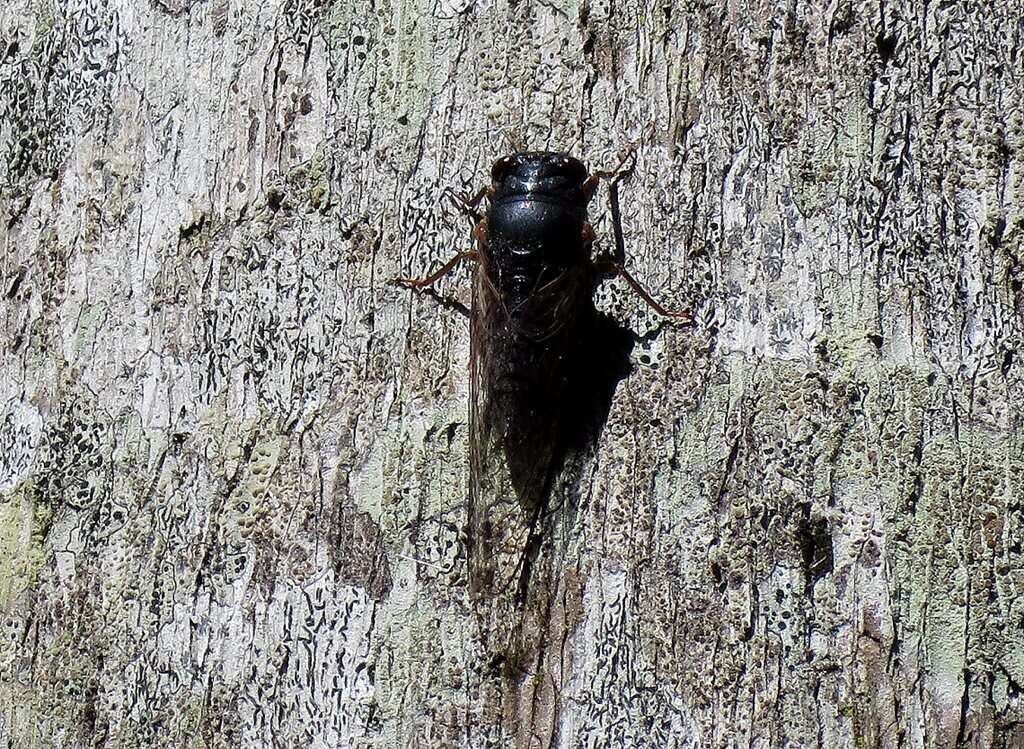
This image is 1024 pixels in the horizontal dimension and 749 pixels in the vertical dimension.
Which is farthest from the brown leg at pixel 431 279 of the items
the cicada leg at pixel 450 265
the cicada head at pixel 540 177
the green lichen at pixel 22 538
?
the green lichen at pixel 22 538

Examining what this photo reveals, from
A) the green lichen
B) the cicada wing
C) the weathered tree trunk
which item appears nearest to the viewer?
the weathered tree trunk

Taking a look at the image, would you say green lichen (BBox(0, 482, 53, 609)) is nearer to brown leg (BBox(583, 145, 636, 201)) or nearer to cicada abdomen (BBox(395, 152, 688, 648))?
cicada abdomen (BBox(395, 152, 688, 648))

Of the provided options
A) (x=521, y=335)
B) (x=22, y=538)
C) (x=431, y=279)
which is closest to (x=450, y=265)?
(x=431, y=279)

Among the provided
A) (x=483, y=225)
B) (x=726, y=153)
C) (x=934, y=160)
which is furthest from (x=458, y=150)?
(x=934, y=160)

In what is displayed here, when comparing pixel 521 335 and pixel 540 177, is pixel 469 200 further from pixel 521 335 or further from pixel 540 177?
pixel 521 335

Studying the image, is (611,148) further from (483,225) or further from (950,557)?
(950,557)

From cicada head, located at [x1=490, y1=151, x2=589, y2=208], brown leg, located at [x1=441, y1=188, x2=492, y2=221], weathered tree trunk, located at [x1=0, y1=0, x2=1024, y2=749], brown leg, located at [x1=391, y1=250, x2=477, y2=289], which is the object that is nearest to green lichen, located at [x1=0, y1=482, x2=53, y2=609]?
weathered tree trunk, located at [x1=0, y1=0, x2=1024, y2=749]

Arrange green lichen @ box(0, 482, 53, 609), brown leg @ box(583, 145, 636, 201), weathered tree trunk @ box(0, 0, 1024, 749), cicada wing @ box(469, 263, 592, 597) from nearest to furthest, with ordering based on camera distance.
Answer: weathered tree trunk @ box(0, 0, 1024, 749), cicada wing @ box(469, 263, 592, 597), brown leg @ box(583, 145, 636, 201), green lichen @ box(0, 482, 53, 609)
